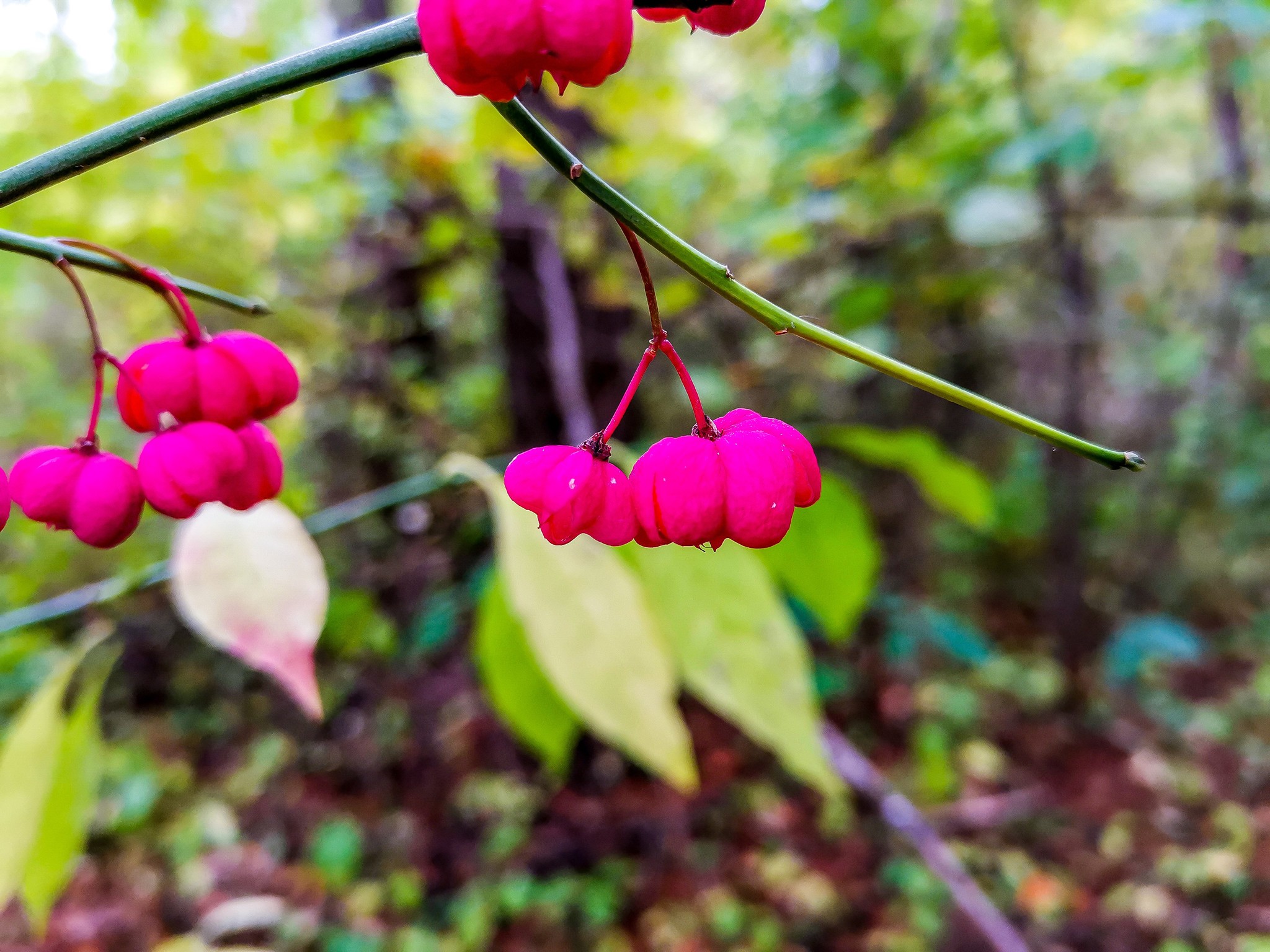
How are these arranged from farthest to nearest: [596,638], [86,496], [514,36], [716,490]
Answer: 1. [596,638]
2. [86,496]
3. [716,490]
4. [514,36]

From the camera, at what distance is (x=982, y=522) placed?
1440 mm

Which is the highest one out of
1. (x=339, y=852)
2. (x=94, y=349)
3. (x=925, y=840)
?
(x=94, y=349)

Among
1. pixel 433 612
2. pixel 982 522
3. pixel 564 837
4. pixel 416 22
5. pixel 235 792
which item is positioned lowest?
pixel 564 837

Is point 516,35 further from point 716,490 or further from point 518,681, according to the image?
point 518,681

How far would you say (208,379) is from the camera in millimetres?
536

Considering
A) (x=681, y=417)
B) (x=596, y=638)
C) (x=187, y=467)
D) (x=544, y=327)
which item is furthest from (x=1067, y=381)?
(x=187, y=467)

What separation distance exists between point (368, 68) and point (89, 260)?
24 centimetres

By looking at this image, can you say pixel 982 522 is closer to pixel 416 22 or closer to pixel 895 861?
pixel 416 22

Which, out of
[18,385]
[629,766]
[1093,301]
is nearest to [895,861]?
[629,766]

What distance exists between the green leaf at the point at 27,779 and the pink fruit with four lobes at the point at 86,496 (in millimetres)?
378

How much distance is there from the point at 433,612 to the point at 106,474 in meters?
1.77

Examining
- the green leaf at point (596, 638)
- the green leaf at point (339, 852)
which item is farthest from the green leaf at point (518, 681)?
the green leaf at point (339, 852)

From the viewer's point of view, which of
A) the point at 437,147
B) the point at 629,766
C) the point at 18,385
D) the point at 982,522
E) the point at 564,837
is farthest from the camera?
the point at 18,385

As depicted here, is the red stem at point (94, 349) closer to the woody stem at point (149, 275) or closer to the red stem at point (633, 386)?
the woody stem at point (149, 275)
